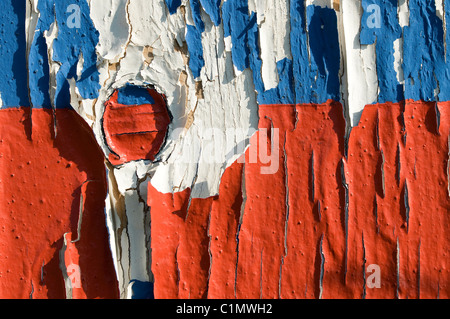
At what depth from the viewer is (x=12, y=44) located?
1.26 m

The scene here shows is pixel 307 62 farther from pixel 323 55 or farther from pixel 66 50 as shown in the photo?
pixel 66 50

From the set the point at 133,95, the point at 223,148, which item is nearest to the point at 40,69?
the point at 133,95

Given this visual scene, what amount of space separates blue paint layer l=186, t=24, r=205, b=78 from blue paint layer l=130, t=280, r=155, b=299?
30.5 inches

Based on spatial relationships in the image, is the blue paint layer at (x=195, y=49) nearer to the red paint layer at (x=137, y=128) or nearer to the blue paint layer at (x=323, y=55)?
the red paint layer at (x=137, y=128)

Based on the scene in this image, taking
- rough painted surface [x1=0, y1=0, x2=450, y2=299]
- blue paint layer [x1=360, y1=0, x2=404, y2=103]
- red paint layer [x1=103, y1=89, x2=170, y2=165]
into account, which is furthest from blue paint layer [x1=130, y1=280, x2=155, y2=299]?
blue paint layer [x1=360, y1=0, x2=404, y2=103]

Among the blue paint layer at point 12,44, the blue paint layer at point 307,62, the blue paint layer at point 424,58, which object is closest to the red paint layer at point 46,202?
the blue paint layer at point 12,44

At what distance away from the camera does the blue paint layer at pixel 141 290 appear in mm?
1285

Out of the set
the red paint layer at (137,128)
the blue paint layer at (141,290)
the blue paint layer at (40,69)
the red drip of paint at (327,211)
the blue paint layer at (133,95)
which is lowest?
the blue paint layer at (141,290)

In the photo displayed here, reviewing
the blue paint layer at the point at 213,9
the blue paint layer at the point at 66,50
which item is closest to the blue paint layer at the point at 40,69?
the blue paint layer at the point at 66,50

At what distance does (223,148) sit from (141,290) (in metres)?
0.60

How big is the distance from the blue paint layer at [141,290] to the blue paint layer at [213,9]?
0.97 metres

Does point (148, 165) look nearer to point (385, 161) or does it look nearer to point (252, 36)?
point (252, 36)

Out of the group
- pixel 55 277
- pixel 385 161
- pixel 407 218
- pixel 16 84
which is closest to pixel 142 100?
pixel 16 84

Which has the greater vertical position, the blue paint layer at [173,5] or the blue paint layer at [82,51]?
the blue paint layer at [173,5]
